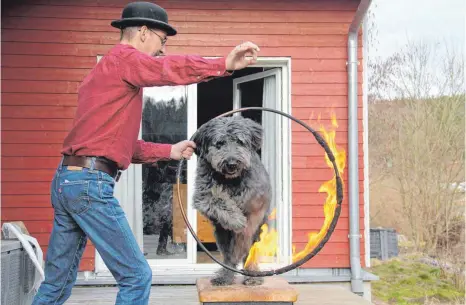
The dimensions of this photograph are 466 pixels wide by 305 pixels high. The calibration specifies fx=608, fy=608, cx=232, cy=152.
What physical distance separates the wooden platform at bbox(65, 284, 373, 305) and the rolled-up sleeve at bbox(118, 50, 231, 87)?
2.25m

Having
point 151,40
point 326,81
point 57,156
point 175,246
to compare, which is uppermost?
point 326,81

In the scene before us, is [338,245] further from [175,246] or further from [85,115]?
[85,115]

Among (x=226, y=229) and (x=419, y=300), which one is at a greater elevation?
(x=226, y=229)

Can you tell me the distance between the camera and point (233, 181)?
3057mm

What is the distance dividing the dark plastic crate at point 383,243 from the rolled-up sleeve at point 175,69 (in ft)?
26.5

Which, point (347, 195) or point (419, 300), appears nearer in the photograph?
point (347, 195)

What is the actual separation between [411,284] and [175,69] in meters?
6.88

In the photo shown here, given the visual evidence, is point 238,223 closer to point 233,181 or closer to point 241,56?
point 233,181

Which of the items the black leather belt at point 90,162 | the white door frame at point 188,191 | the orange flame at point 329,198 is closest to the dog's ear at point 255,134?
the orange flame at point 329,198

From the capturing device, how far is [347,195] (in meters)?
6.16

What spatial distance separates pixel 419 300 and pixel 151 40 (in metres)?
6.04

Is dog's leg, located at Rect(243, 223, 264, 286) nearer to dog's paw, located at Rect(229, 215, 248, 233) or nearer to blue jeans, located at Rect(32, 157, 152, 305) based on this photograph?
dog's paw, located at Rect(229, 215, 248, 233)

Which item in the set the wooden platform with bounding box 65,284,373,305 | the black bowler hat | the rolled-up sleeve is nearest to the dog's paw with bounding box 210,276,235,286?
the wooden platform with bounding box 65,284,373,305

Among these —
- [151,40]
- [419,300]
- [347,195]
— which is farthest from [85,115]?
[419,300]
